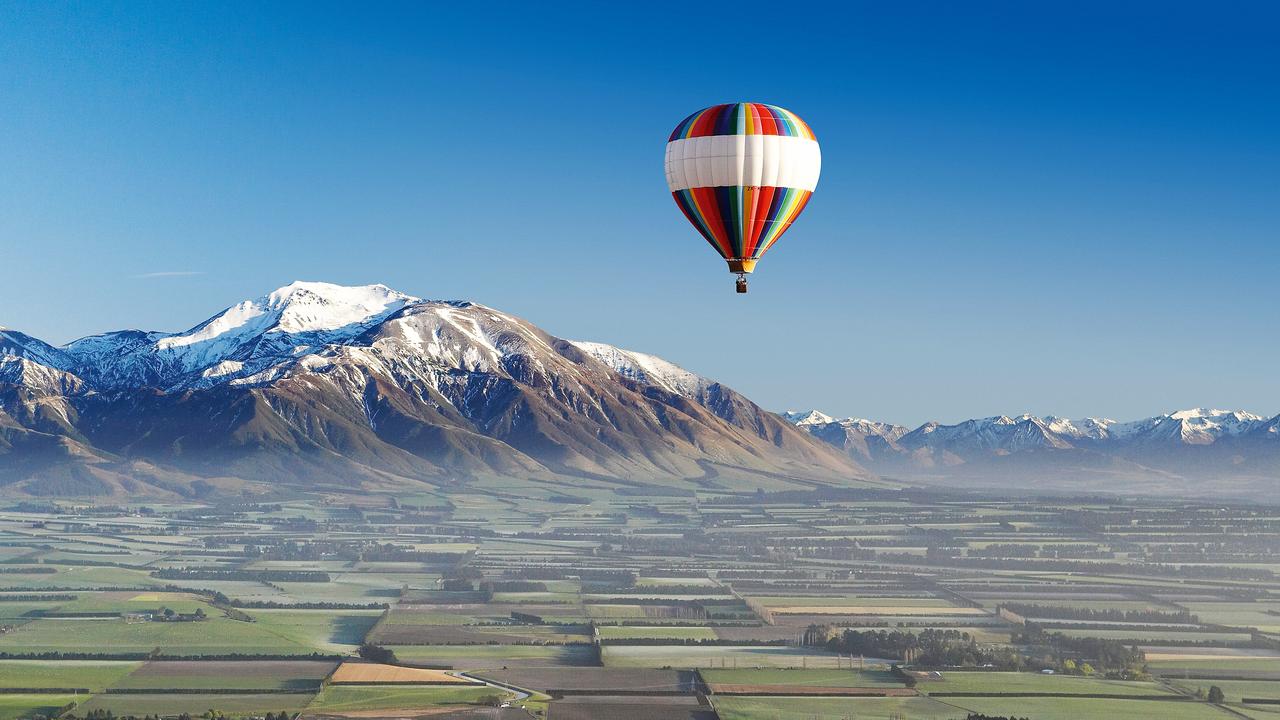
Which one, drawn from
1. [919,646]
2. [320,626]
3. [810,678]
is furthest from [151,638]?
[919,646]

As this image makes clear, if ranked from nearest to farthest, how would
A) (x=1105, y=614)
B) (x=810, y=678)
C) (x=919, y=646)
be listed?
(x=810, y=678) < (x=919, y=646) < (x=1105, y=614)

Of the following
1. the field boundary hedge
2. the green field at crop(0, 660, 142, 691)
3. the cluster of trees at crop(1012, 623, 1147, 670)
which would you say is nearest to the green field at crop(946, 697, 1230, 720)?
the field boundary hedge

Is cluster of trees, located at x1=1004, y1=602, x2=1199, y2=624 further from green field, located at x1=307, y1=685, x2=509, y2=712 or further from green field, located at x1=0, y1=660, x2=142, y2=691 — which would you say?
green field, located at x1=0, y1=660, x2=142, y2=691

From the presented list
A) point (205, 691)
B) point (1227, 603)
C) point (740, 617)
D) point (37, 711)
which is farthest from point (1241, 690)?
point (37, 711)

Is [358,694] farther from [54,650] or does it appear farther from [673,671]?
[54,650]

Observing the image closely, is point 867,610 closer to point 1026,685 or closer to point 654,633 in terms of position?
point 654,633

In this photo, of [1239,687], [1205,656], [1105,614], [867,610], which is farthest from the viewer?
[867,610]

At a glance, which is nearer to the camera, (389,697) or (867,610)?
(389,697)

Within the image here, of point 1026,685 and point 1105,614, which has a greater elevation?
point 1105,614
